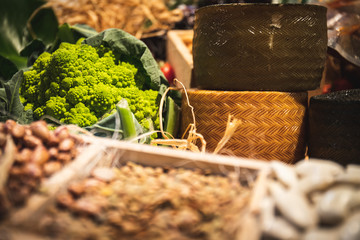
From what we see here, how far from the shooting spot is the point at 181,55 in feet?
5.76

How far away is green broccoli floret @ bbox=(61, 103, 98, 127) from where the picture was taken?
1.26 m

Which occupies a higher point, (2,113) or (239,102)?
(239,102)

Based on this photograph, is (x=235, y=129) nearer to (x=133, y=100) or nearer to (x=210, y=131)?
(x=210, y=131)

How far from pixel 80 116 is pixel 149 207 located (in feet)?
2.24

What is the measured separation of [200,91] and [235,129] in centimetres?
24

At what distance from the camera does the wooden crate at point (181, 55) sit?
1655 mm

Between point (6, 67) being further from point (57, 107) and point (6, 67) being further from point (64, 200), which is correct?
point (64, 200)

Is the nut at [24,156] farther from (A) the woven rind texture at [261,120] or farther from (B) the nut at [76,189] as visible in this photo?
(A) the woven rind texture at [261,120]

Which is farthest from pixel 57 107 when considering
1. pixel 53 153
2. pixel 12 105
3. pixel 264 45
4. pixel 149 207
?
pixel 264 45

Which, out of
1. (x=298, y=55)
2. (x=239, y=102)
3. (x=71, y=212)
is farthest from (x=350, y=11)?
(x=71, y=212)

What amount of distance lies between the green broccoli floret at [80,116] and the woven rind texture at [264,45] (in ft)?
1.76

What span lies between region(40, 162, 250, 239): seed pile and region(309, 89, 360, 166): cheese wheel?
20.6 inches

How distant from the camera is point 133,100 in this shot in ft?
4.48

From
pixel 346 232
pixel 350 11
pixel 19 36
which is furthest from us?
pixel 19 36
